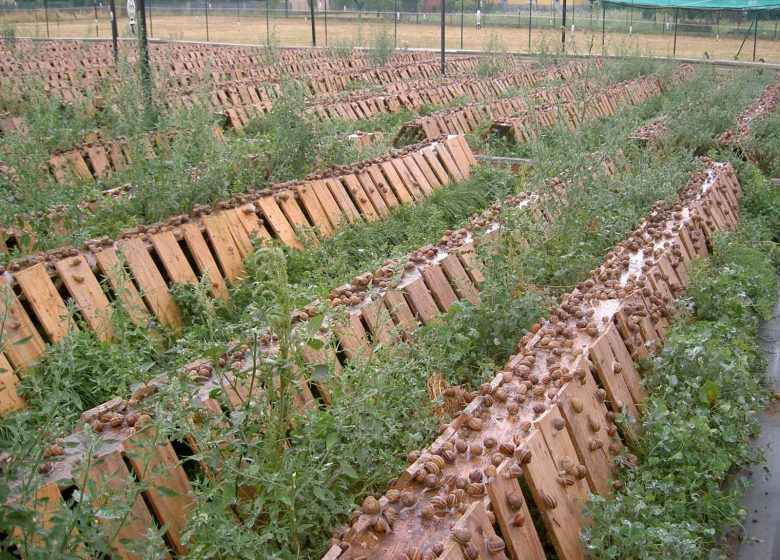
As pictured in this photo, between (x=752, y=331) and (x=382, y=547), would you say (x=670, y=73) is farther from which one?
→ (x=382, y=547)

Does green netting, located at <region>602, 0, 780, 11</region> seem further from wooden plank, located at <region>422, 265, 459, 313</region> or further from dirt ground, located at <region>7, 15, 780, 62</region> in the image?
wooden plank, located at <region>422, 265, 459, 313</region>

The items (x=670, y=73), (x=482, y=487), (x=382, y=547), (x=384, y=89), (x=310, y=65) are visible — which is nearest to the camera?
(x=382, y=547)

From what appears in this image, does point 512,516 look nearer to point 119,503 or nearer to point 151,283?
point 119,503

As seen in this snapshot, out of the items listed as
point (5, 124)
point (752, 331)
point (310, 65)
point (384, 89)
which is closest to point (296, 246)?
point (752, 331)

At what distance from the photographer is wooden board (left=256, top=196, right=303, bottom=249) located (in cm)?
748

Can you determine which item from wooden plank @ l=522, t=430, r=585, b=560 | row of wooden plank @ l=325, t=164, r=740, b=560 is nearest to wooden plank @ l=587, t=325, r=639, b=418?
row of wooden plank @ l=325, t=164, r=740, b=560

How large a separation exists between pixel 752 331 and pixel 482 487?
3623mm

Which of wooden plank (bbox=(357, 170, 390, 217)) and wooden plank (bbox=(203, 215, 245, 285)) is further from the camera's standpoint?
wooden plank (bbox=(357, 170, 390, 217))

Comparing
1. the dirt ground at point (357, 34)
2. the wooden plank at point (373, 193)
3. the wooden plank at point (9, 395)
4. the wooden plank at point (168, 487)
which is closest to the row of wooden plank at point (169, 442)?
the wooden plank at point (168, 487)

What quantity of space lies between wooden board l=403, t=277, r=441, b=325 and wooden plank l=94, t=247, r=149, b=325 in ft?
5.65

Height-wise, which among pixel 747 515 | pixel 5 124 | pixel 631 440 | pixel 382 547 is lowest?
pixel 747 515

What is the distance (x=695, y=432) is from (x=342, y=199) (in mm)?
4797

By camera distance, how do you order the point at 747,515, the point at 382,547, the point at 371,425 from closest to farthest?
the point at 382,547 → the point at 371,425 → the point at 747,515

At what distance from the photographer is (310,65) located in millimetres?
23891
